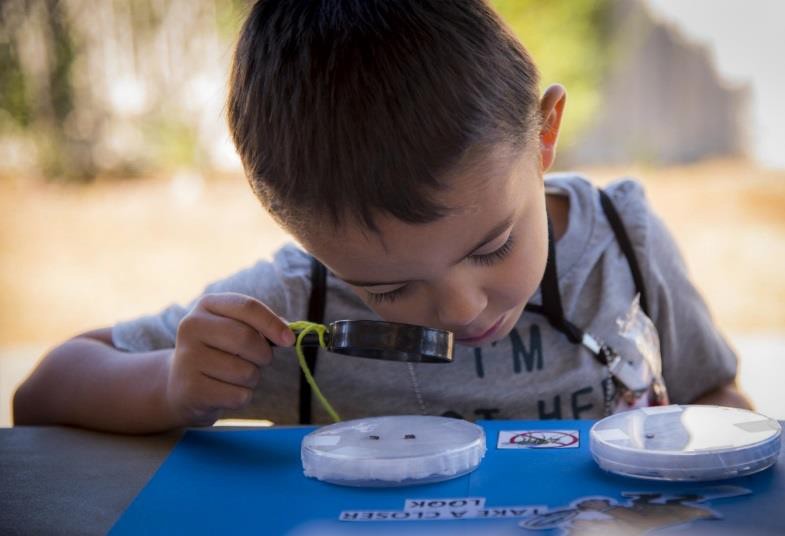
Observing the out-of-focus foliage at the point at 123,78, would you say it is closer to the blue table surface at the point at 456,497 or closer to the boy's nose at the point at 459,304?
the boy's nose at the point at 459,304

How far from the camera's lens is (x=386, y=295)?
3.03 ft

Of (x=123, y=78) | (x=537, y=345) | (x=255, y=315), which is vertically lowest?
(x=537, y=345)

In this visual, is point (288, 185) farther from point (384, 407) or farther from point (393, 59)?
point (384, 407)

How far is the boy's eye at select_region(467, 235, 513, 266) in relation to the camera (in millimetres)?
882

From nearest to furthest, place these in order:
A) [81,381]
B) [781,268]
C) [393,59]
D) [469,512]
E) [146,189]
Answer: [469,512] < [393,59] < [81,381] < [781,268] < [146,189]

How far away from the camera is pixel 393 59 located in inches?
33.0

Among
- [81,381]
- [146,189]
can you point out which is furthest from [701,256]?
[81,381]

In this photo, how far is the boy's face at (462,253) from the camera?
838 millimetres

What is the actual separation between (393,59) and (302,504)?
388mm

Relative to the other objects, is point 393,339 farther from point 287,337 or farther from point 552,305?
point 552,305

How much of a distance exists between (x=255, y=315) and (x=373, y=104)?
25cm

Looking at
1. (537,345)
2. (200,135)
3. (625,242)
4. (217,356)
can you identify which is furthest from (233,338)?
(200,135)

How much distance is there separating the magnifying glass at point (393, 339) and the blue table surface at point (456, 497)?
9cm

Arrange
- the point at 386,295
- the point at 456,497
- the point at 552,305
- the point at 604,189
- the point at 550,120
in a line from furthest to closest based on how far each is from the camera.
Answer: the point at 604,189
the point at 552,305
the point at 550,120
the point at 386,295
the point at 456,497
